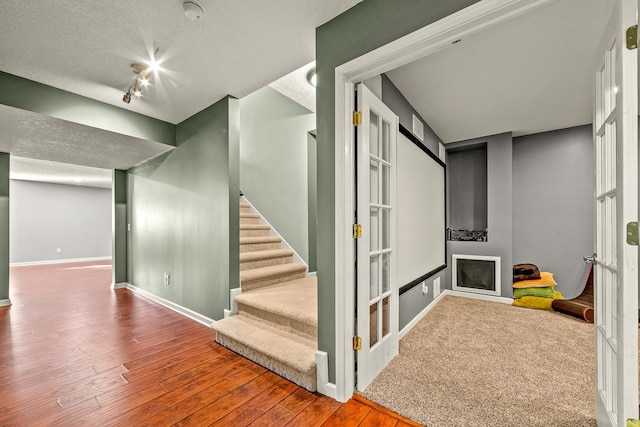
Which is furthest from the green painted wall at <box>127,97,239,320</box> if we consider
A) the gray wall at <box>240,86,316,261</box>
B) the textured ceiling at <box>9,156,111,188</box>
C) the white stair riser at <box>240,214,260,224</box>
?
the textured ceiling at <box>9,156,111,188</box>

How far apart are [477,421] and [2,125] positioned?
4.67m

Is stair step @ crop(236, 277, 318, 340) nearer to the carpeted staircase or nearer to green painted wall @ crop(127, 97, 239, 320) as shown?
the carpeted staircase

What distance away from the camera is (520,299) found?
141 inches

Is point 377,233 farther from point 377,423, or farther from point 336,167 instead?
point 377,423

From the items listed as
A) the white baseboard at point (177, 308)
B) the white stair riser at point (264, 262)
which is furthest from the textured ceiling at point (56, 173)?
the white stair riser at point (264, 262)

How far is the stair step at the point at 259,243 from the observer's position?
11.5 feet

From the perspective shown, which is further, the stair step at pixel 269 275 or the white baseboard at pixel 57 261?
the white baseboard at pixel 57 261

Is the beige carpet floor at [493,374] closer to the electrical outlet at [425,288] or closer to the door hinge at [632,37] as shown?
the electrical outlet at [425,288]

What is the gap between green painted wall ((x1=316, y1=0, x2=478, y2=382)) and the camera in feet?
5.06

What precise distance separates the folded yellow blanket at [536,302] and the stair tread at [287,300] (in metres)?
2.80

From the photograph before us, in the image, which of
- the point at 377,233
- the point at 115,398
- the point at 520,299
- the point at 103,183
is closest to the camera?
the point at 115,398

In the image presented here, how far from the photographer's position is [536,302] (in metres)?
3.44

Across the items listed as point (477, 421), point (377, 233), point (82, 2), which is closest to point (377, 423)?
point (477, 421)

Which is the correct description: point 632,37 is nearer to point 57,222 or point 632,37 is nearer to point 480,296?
point 480,296
